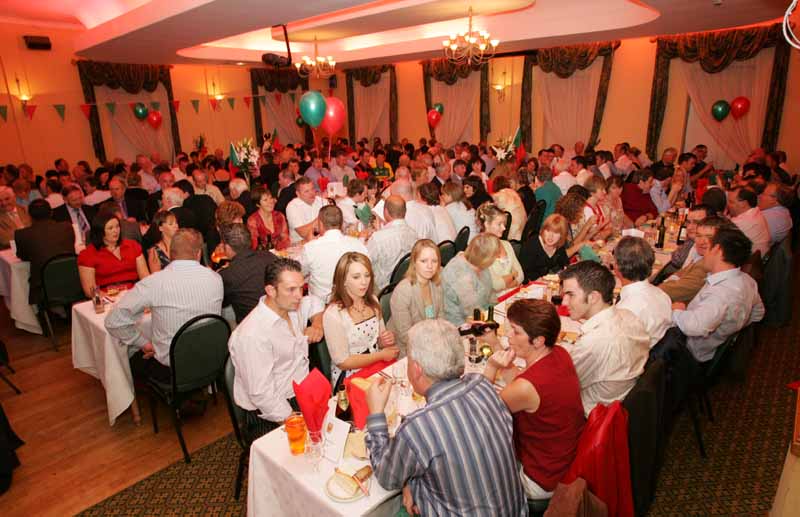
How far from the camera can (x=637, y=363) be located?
255 centimetres

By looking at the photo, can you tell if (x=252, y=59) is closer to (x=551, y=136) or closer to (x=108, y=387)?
(x=551, y=136)

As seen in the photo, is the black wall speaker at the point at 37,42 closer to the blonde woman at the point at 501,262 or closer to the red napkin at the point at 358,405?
the blonde woman at the point at 501,262

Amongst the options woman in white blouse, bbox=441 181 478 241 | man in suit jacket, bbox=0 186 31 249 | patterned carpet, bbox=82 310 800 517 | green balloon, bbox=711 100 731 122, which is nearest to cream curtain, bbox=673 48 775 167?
green balloon, bbox=711 100 731 122

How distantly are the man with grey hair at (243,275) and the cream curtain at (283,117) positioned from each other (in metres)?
12.1

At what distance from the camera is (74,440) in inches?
145

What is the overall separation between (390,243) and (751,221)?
3568 millimetres

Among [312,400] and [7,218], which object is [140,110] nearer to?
[7,218]

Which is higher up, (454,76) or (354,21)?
(354,21)

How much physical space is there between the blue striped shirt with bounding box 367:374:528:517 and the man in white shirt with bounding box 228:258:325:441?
983mm

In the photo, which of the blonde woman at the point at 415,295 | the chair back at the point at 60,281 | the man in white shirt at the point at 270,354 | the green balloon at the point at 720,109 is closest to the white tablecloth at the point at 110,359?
the chair back at the point at 60,281

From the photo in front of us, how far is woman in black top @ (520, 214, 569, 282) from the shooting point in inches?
175

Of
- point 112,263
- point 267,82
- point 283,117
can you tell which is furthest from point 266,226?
point 283,117

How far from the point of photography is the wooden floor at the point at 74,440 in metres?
3.17

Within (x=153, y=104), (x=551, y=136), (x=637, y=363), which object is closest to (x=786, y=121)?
(x=551, y=136)
